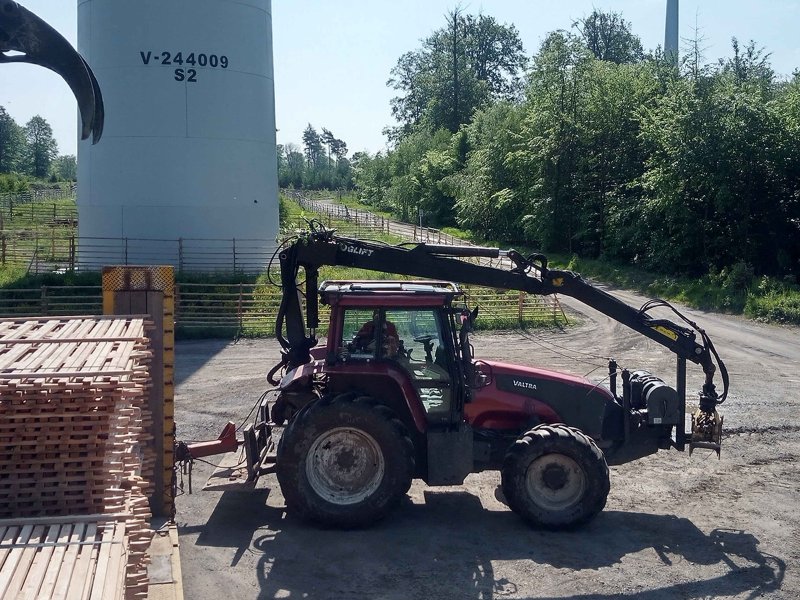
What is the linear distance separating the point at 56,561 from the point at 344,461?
4884mm

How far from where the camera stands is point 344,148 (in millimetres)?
157500

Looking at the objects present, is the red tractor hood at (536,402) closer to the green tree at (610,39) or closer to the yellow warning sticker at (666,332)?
the yellow warning sticker at (666,332)

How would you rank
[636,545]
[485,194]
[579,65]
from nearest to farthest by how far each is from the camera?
[636,545] < [579,65] < [485,194]

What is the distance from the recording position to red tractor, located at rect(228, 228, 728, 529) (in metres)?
9.22

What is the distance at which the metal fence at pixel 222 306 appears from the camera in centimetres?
2531

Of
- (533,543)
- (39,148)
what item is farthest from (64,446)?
(39,148)

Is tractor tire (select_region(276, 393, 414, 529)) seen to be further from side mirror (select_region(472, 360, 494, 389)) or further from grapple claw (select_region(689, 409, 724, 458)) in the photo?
grapple claw (select_region(689, 409, 724, 458))

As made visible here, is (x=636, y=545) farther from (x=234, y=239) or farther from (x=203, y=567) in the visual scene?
(x=234, y=239)

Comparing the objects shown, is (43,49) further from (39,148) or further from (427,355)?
(39,148)

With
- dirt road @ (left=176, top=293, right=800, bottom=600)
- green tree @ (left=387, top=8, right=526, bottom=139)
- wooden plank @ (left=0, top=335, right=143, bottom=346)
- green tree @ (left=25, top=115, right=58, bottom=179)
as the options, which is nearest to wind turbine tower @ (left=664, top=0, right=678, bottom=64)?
green tree @ (left=387, top=8, right=526, bottom=139)

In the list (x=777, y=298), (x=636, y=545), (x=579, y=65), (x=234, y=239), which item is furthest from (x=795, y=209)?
(x=636, y=545)

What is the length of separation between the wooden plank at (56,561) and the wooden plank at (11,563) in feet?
0.55

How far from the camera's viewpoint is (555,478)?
30.7ft

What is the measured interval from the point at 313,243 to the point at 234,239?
73.5 ft
